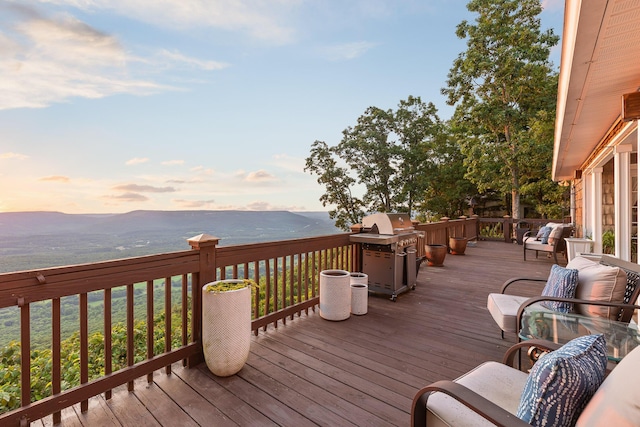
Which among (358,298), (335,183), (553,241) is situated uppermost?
(335,183)

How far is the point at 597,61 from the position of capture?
7.48 feet

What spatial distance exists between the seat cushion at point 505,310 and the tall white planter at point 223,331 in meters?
2.28

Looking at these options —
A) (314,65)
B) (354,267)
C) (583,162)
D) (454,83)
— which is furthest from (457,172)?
(354,267)

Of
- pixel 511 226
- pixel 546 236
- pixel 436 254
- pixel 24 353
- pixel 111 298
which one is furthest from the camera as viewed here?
pixel 511 226

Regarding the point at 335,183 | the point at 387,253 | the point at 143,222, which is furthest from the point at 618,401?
the point at 335,183

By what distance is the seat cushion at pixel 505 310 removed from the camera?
2561 millimetres

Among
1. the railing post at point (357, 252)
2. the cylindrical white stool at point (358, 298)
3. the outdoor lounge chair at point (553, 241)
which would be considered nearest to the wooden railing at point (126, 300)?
the cylindrical white stool at point (358, 298)

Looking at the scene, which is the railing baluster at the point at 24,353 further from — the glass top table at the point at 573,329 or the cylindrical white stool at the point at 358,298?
the glass top table at the point at 573,329

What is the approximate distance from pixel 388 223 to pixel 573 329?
247 centimetres

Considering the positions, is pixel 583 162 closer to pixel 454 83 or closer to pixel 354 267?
pixel 354 267

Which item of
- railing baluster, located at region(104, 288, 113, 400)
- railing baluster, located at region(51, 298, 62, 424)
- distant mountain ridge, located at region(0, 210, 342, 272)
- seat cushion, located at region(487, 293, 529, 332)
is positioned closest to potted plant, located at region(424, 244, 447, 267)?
distant mountain ridge, located at region(0, 210, 342, 272)

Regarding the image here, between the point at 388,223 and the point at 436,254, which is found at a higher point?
the point at 388,223

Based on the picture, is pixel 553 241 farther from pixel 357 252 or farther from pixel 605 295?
pixel 605 295

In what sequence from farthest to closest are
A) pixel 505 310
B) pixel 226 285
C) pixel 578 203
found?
pixel 578 203 → pixel 505 310 → pixel 226 285
